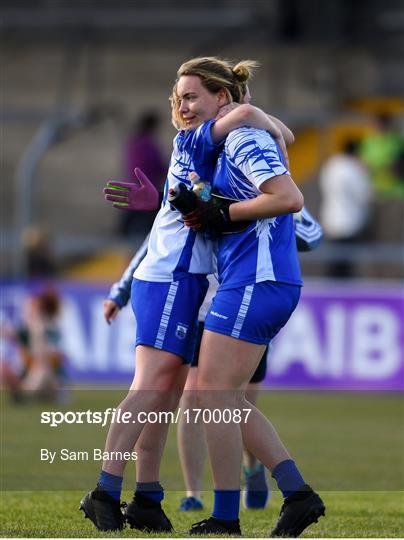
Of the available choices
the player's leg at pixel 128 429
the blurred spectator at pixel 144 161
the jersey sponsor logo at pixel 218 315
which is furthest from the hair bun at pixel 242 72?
the blurred spectator at pixel 144 161

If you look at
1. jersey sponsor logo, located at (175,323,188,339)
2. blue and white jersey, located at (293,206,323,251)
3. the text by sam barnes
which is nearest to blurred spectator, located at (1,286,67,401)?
the text by sam barnes

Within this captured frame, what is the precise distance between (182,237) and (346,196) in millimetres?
12443

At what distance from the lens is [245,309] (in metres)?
6.45

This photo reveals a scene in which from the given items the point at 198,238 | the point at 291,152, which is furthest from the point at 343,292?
the point at 198,238

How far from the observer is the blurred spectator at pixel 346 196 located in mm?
18891

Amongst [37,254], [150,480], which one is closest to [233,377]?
[150,480]

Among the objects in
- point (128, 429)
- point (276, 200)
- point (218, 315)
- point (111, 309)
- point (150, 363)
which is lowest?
point (128, 429)

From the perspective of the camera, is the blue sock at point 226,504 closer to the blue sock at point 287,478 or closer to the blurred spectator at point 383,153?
the blue sock at point 287,478

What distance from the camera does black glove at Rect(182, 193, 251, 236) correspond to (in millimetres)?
6539

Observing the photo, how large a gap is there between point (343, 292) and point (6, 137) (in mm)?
6513

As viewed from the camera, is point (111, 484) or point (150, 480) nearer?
point (111, 484)

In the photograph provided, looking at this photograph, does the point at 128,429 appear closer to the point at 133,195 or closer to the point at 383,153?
the point at 133,195

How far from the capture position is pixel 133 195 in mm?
7086

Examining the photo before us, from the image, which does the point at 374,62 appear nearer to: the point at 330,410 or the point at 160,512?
the point at 330,410
